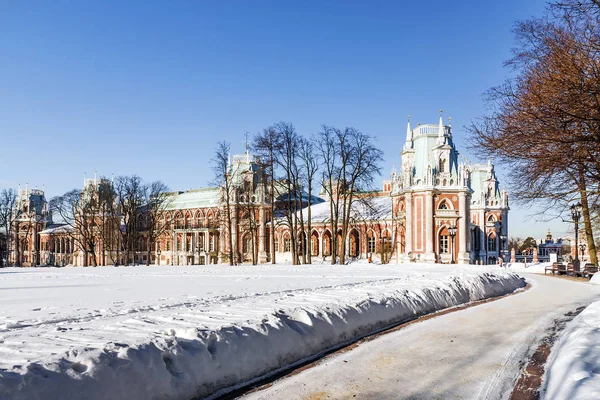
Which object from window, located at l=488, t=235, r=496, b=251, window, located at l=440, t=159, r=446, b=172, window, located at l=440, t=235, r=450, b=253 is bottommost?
window, located at l=488, t=235, r=496, b=251

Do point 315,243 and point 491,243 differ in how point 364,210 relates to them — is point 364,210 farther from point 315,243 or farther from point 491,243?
point 491,243

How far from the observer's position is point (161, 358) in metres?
6.39

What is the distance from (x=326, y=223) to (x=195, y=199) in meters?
25.0

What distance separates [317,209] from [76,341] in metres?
63.3

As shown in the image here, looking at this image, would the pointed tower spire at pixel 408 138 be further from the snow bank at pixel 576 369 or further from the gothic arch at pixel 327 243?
the snow bank at pixel 576 369

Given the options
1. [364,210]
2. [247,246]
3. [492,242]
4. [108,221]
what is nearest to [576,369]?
[364,210]

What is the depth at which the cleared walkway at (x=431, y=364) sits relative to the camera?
6625 mm

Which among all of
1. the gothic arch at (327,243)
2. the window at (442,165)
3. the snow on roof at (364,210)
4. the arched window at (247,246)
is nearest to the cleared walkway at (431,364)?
the window at (442,165)

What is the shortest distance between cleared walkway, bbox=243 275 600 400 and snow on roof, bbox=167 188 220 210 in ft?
214

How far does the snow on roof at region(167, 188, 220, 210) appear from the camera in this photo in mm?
76537

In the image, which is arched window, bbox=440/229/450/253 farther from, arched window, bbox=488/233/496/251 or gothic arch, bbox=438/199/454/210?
arched window, bbox=488/233/496/251

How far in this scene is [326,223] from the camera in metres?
63.3

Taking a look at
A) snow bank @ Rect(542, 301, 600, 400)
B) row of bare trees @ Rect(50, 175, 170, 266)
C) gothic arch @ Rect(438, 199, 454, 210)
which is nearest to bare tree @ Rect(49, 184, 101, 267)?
row of bare trees @ Rect(50, 175, 170, 266)

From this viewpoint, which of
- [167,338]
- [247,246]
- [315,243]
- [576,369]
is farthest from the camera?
[247,246]
